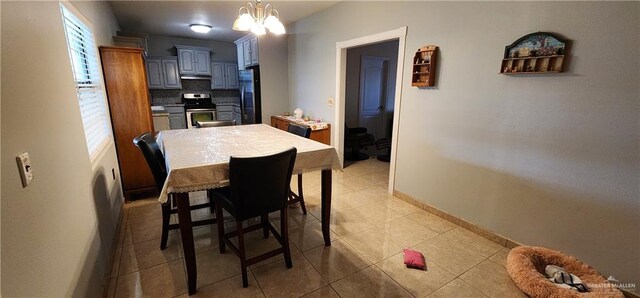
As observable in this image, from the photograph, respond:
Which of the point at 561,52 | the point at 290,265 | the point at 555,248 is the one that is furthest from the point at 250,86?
the point at 555,248

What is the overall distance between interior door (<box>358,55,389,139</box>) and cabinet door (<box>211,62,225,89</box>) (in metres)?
3.82

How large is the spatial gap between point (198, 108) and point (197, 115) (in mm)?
177

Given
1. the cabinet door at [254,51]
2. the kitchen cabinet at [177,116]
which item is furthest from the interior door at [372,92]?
the kitchen cabinet at [177,116]

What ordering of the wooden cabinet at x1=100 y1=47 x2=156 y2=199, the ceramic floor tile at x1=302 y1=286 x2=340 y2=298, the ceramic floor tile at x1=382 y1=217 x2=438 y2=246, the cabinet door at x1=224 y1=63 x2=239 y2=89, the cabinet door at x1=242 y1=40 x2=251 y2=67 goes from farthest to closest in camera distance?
the cabinet door at x1=224 y1=63 x2=239 y2=89 → the cabinet door at x1=242 y1=40 x2=251 y2=67 → the wooden cabinet at x1=100 y1=47 x2=156 y2=199 → the ceramic floor tile at x1=382 y1=217 x2=438 y2=246 → the ceramic floor tile at x1=302 y1=286 x2=340 y2=298

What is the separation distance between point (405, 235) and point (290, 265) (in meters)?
1.12

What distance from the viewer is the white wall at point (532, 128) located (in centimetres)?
164

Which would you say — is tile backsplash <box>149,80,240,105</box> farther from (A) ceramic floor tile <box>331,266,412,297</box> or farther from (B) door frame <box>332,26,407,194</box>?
(A) ceramic floor tile <box>331,266,412,297</box>

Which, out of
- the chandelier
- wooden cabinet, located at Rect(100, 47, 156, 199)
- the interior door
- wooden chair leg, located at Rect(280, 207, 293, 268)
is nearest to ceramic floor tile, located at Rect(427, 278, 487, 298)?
wooden chair leg, located at Rect(280, 207, 293, 268)

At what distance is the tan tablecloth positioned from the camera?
1.59 metres

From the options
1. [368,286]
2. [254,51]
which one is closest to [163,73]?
[254,51]

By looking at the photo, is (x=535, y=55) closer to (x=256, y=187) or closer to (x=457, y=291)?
(x=457, y=291)

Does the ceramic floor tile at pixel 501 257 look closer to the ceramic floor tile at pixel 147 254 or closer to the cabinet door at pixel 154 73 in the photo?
the ceramic floor tile at pixel 147 254

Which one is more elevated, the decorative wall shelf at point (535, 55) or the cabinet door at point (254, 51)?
→ the cabinet door at point (254, 51)

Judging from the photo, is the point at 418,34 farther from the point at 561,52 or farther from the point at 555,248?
the point at 555,248
